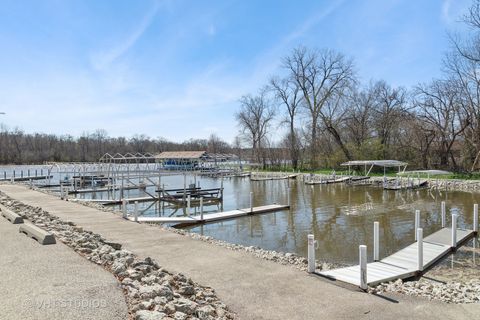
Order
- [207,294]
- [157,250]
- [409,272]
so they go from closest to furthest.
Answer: [207,294] < [409,272] < [157,250]

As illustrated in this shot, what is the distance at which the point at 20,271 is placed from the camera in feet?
20.3

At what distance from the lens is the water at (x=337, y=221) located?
42.5ft

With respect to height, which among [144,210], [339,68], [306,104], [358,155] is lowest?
[144,210]

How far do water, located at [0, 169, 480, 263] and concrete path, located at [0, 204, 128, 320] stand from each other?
7104 millimetres

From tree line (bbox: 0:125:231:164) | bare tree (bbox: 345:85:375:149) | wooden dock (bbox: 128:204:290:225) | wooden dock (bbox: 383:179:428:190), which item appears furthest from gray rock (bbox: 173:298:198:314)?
tree line (bbox: 0:125:231:164)

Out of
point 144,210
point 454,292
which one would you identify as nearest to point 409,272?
point 454,292

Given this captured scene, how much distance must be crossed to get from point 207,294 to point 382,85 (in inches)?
2081

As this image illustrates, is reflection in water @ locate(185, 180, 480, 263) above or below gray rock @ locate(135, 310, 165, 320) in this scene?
below

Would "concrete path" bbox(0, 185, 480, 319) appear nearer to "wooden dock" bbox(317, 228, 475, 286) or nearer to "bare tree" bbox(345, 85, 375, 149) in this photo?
"wooden dock" bbox(317, 228, 475, 286)

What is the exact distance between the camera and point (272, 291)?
249 inches

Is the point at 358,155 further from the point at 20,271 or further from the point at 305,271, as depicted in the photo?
the point at 20,271

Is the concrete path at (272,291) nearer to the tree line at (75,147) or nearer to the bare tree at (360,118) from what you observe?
the bare tree at (360,118)

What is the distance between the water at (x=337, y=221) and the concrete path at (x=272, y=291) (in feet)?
12.9

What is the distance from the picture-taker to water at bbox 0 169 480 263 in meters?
12.9
